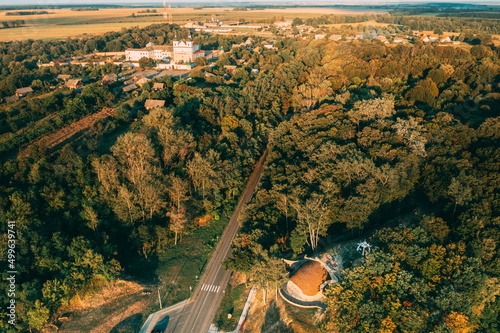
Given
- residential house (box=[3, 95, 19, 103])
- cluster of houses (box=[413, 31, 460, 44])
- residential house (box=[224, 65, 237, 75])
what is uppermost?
cluster of houses (box=[413, 31, 460, 44])

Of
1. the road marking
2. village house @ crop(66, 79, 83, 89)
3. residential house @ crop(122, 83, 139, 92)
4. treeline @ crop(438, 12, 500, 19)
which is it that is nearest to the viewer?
the road marking

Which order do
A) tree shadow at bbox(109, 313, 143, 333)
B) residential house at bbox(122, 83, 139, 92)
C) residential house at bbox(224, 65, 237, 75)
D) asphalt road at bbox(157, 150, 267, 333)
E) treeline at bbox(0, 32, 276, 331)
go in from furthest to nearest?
residential house at bbox(224, 65, 237, 75)
residential house at bbox(122, 83, 139, 92)
treeline at bbox(0, 32, 276, 331)
asphalt road at bbox(157, 150, 267, 333)
tree shadow at bbox(109, 313, 143, 333)

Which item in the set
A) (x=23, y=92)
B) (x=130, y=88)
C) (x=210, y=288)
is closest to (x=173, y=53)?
(x=130, y=88)

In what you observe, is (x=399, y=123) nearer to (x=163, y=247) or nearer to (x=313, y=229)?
(x=313, y=229)

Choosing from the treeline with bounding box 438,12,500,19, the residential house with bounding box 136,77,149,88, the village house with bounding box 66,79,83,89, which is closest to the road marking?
the residential house with bounding box 136,77,149,88

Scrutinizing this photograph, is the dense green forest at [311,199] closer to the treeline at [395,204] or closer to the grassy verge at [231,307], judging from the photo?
the treeline at [395,204]

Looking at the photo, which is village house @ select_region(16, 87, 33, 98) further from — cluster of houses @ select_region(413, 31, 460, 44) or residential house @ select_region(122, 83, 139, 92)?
cluster of houses @ select_region(413, 31, 460, 44)

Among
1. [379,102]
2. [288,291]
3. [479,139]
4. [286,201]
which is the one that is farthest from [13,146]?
[479,139]
